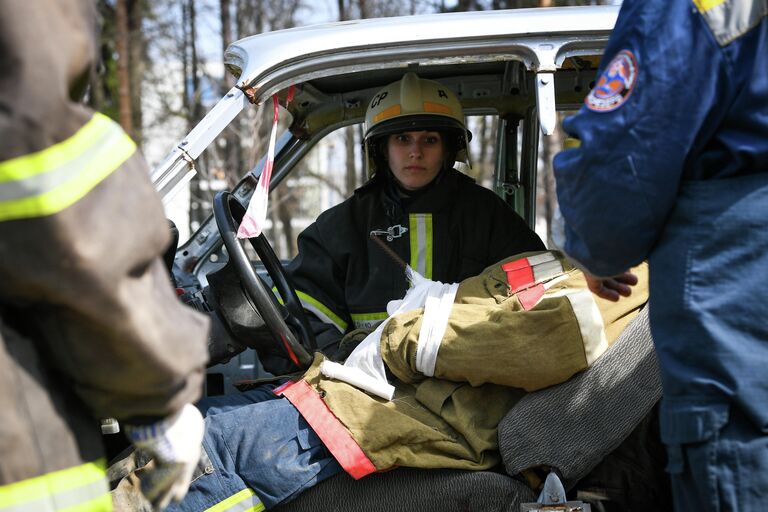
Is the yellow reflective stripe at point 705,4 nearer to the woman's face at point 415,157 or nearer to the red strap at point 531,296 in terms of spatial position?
the red strap at point 531,296

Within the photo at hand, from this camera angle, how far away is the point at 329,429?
226cm

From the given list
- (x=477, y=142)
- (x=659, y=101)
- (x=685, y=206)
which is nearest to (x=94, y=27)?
(x=659, y=101)

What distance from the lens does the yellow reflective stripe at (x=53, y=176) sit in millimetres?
1112

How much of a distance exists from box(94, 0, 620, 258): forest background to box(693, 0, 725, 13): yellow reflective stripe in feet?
29.5

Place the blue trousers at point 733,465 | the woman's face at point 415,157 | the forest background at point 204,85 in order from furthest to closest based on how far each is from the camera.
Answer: the forest background at point 204,85 < the woman's face at point 415,157 < the blue trousers at point 733,465

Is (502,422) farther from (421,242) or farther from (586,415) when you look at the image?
(421,242)

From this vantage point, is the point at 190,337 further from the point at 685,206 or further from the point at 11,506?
the point at 685,206

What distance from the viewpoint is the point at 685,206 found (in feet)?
5.11

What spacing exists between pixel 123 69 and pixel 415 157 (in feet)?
34.0

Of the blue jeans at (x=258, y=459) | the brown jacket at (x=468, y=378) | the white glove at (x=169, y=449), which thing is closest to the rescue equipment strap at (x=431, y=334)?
the brown jacket at (x=468, y=378)

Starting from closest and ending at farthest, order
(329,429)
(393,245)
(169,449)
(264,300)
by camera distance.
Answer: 1. (169,449)
2. (329,429)
3. (264,300)
4. (393,245)

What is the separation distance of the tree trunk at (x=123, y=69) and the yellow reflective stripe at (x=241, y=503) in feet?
33.0

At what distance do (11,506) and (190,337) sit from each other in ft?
1.09

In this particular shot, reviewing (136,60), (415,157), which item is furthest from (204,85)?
(415,157)
